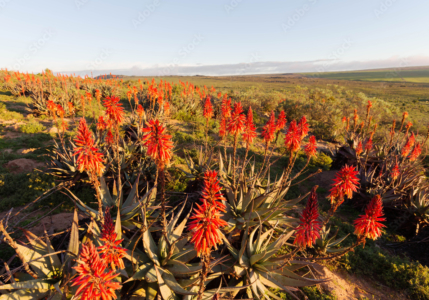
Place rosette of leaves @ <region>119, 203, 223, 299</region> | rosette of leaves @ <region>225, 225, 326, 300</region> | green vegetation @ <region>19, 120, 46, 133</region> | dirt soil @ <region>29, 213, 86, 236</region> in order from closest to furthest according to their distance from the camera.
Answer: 1. rosette of leaves @ <region>119, 203, 223, 299</region>
2. rosette of leaves @ <region>225, 225, 326, 300</region>
3. dirt soil @ <region>29, 213, 86, 236</region>
4. green vegetation @ <region>19, 120, 46, 133</region>

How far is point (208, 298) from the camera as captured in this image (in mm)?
2242

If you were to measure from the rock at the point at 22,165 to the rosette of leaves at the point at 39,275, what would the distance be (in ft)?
18.6

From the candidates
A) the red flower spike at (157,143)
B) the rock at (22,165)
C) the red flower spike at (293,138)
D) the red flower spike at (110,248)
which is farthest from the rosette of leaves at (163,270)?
the rock at (22,165)

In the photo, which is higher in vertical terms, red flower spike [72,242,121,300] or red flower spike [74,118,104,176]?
red flower spike [74,118,104,176]

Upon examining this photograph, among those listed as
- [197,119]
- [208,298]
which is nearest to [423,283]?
[208,298]

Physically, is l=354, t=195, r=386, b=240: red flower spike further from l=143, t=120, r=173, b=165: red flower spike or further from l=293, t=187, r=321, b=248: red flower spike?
l=143, t=120, r=173, b=165: red flower spike

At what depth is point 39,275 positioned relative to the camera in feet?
7.13

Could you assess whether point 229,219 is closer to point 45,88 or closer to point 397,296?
point 397,296

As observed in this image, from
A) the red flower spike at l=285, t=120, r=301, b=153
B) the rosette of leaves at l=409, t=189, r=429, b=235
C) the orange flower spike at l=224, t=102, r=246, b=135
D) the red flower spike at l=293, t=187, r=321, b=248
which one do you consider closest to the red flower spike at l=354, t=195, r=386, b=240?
the red flower spike at l=293, t=187, r=321, b=248

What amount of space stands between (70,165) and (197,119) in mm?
9002

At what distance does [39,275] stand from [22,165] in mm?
6310

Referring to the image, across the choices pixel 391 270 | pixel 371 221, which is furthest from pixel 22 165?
pixel 391 270

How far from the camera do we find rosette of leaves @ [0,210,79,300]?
1.91 meters

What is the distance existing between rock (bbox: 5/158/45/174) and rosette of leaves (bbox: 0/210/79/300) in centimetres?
568
